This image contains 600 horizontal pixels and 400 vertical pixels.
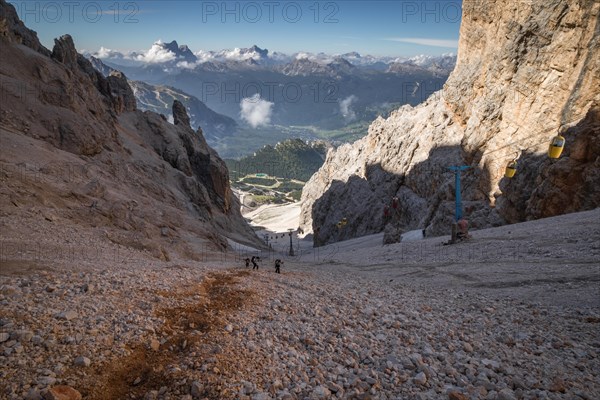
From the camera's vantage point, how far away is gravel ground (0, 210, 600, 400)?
6.26 metres

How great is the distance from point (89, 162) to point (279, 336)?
34.2 metres

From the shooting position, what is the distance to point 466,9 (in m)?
60.8

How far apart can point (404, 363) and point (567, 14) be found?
47089 mm

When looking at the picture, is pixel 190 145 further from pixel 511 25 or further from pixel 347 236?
pixel 511 25

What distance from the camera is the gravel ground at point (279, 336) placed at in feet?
20.5

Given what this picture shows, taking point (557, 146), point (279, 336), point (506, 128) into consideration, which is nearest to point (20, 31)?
point (279, 336)

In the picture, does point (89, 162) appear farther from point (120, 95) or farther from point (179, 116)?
point (179, 116)

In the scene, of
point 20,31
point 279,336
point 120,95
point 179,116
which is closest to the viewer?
point 279,336

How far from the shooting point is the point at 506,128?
46719 mm

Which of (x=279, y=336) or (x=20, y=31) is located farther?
(x=20, y=31)

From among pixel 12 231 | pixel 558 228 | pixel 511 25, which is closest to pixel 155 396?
pixel 12 231

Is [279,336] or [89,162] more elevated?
[89,162]

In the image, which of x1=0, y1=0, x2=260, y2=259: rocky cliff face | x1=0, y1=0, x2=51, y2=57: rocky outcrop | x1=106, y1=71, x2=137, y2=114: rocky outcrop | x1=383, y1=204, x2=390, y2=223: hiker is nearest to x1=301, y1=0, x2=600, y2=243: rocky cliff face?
x1=383, y1=204, x2=390, y2=223: hiker

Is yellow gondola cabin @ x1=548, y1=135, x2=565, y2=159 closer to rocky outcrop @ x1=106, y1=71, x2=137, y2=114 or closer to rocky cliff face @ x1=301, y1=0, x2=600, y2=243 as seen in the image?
rocky cliff face @ x1=301, y1=0, x2=600, y2=243
